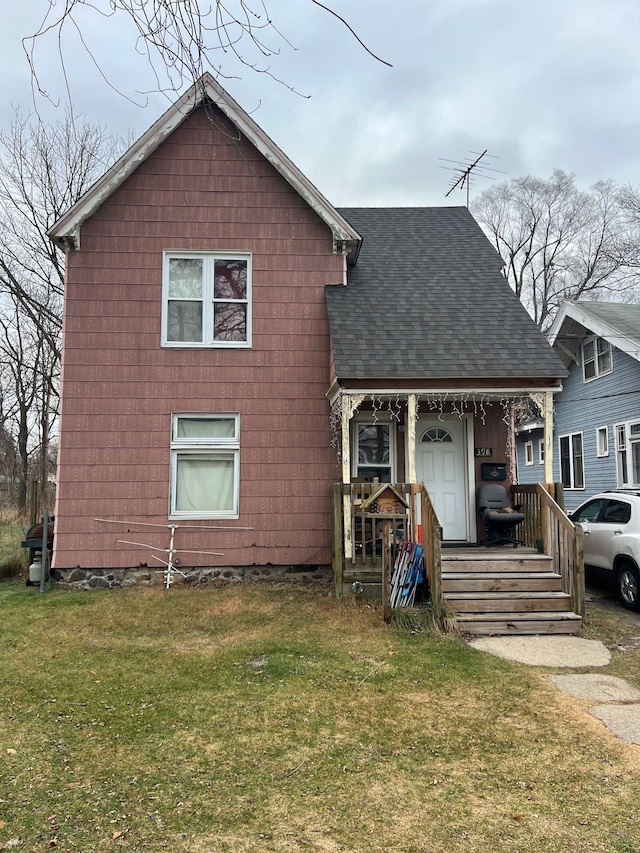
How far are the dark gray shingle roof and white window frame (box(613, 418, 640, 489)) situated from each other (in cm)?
674

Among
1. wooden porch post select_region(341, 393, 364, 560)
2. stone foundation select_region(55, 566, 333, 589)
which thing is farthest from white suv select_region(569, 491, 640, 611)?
stone foundation select_region(55, 566, 333, 589)

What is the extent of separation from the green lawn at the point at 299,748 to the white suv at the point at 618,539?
1651mm

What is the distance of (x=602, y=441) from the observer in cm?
1658

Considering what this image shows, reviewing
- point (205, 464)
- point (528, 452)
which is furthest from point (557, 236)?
point (205, 464)

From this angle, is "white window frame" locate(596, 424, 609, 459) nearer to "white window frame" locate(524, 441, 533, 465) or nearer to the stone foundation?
"white window frame" locate(524, 441, 533, 465)

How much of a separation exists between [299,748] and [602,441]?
15.1 meters

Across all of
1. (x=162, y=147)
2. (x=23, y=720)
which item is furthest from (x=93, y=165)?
(x=23, y=720)

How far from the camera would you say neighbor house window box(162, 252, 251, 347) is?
9.70 metres

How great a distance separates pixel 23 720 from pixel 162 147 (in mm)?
8628

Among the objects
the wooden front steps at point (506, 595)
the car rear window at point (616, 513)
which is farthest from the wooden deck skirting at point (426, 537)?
the car rear window at point (616, 513)

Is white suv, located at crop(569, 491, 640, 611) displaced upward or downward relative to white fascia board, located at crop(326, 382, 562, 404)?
downward

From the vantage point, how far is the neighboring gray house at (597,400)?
15000mm

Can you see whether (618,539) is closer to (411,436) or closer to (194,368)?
(411,436)

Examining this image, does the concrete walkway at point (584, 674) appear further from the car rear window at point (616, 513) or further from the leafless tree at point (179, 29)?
the leafless tree at point (179, 29)
